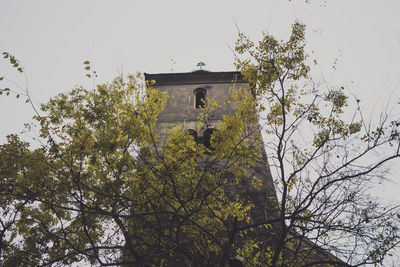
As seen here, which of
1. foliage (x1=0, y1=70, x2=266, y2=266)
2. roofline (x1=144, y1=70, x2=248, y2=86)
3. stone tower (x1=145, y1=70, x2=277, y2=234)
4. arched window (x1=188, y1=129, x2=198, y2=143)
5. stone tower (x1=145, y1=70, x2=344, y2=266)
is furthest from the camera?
roofline (x1=144, y1=70, x2=248, y2=86)

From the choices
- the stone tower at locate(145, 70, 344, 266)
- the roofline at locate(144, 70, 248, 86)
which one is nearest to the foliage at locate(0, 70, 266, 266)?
the stone tower at locate(145, 70, 344, 266)

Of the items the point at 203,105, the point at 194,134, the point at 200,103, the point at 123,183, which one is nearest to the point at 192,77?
the point at 200,103

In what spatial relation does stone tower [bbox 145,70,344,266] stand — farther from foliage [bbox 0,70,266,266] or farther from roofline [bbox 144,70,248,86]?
foliage [bbox 0,70,266,266]

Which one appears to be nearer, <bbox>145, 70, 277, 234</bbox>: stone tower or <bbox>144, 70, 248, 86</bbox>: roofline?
<bbox>145, 70, 277, 234</bbox>: stone tower

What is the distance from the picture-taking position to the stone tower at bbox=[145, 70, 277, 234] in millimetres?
9492

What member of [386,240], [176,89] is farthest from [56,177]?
[176,89]

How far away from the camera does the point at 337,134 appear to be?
619 cm

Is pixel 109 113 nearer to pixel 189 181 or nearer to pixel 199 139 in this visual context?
pixel 189 181

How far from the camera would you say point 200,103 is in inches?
589

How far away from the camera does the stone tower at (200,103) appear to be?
374 inches

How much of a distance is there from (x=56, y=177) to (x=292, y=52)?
737cm

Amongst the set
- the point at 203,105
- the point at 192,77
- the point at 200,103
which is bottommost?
the point at 203,105

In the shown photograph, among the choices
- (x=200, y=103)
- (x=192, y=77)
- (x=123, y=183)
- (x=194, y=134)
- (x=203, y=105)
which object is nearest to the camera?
(x=123, y=183)

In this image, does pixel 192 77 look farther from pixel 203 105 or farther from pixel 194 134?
pixel 194 134
